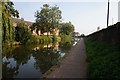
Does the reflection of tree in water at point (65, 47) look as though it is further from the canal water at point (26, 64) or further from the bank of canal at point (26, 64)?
the bank of canal at point (26, 64)

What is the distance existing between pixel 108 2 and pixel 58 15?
35.0m

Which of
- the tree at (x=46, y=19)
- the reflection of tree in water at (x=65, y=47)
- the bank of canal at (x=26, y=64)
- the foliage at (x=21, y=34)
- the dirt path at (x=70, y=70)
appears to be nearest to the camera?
the dirt path at (x=70, y=70)

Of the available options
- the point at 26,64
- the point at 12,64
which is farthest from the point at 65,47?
the point at 12,64

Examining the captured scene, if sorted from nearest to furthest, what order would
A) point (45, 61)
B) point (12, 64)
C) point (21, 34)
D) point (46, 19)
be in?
point (12, 64) < point (45, 61) < point (21, 34) < point (46, 19)

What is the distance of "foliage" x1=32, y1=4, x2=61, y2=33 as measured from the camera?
66.3 metres

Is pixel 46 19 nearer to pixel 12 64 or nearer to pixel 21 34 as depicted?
pixel 21 34

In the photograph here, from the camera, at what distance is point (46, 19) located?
66.7 m

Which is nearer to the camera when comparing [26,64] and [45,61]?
[26,64]

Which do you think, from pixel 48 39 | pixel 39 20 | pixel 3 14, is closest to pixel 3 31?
pixel 3 14

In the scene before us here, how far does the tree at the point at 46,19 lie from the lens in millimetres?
66312

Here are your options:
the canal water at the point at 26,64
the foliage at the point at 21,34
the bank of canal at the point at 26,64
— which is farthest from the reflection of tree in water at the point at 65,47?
the bank of canal at the point at 26,64

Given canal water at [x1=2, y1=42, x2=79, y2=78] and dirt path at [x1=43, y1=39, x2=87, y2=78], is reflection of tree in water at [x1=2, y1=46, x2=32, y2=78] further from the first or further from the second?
dirt path at [x1=43, y1=39, x2=87, y2=78]

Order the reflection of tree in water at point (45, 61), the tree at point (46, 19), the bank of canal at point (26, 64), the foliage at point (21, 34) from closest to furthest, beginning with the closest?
the bank of canal at point (26, 64) < the reflection of tree in water at point (45, 61) < the foliage at point (21, 34) < the tree at point (46, 19)

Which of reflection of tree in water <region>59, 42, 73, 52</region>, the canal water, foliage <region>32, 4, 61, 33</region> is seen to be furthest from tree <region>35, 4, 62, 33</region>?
the canal water
